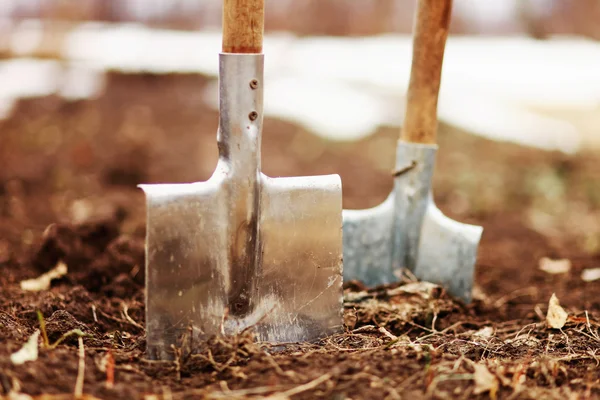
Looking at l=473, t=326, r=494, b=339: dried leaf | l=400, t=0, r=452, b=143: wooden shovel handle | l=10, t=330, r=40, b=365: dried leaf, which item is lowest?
l=473, t=326, r=494, b=339: dried leaf

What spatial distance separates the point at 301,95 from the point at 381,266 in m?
5.60

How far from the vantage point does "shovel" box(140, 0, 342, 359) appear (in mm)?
1571

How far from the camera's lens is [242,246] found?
169cm

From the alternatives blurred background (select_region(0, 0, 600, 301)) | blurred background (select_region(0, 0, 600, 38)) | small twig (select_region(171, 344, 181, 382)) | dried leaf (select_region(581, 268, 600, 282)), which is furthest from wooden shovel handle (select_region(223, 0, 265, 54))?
blurred background (select_region(0, 0, 600, 38))

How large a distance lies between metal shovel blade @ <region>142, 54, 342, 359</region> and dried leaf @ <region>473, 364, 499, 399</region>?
47 cm

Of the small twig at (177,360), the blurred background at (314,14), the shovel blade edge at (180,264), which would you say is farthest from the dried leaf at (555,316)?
the blurred background at (314,14)

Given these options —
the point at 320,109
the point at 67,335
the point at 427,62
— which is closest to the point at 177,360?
the point at 67,335

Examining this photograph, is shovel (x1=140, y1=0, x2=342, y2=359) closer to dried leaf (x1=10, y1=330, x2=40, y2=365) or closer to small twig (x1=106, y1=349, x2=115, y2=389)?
small twig (x1=106, y1=349, x2=115, y2=389)

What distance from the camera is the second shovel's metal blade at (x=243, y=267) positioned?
157 cm

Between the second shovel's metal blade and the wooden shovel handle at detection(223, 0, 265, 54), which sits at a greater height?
the wooden shovel handle at detection(223, 0, 265, 54)

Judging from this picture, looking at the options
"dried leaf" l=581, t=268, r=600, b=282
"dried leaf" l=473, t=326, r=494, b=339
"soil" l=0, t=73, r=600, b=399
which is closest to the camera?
"soil" l=0, t=73, r=600, b=399

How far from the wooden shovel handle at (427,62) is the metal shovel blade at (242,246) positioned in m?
0.57

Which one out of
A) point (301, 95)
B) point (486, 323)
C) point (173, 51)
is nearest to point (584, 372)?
point (486, 323)

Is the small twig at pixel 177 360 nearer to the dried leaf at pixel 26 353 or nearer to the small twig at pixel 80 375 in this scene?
the small twig at pixel 80 375
